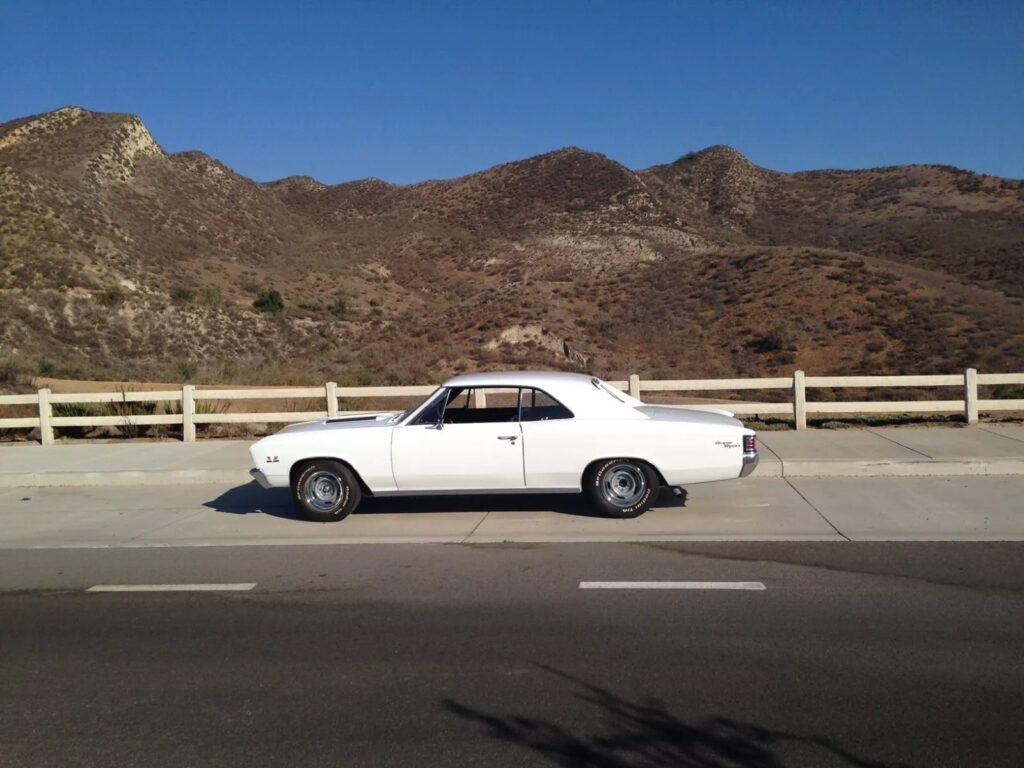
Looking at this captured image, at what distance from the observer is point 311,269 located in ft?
220

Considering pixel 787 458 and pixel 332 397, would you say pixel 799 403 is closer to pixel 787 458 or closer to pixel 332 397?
pixel 787 458

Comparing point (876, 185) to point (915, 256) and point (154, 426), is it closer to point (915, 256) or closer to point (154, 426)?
point (915, 256)

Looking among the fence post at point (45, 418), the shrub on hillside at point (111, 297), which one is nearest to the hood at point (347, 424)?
the fence post at point (45, 418)

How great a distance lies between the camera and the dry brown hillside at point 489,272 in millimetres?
38156

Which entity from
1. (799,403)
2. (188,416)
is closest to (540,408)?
(799,403)

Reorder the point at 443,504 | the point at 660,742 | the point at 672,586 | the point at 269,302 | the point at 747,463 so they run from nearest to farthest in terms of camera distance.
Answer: the point at 660,742 < the point at 672,586 < the point at 747,463 < the point at 443,504 < the point at 269,302

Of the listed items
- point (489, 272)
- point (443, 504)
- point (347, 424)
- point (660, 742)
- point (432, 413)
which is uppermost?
point (489, 272)

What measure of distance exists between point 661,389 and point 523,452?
5.63 meters

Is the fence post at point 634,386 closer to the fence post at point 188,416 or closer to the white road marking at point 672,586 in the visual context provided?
the fence post at point 188,416

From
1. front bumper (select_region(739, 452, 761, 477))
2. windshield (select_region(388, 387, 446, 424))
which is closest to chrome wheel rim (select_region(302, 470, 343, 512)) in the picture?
windshield (select_region(388, 387, 446, 424))

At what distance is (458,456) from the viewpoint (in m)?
9.49

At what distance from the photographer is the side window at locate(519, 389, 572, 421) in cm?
960

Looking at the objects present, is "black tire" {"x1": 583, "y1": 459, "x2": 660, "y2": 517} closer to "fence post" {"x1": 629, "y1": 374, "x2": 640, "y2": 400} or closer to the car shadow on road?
the car shadow on road

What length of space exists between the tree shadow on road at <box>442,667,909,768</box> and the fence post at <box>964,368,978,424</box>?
436 inches
